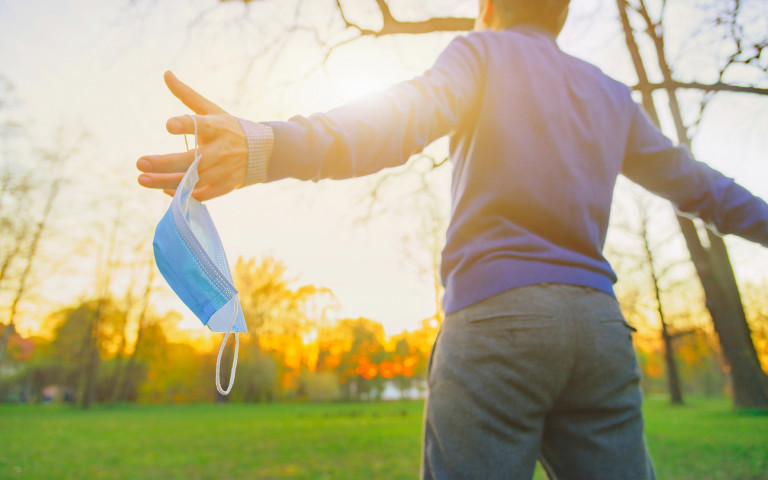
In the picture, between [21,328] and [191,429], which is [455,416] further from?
[21,328]

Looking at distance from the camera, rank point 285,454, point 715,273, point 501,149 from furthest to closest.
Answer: point 285,454 < point 715,273 < point 501,149

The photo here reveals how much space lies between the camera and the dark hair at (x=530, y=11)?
4.05 feet

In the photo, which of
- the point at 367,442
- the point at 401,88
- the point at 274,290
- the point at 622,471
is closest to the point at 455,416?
the point at 622,471

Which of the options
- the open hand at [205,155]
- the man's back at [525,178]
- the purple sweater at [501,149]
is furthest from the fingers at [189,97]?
the man's back at [525,178]

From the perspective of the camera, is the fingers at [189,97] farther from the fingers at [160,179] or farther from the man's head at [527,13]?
the man's head at [527,13]

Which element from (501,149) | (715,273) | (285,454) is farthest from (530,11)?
(285,454)

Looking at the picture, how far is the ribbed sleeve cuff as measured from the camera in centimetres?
74

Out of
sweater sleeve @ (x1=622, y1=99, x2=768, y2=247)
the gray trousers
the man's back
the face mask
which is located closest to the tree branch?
sweater sleeve @ (x1=622, y1=99, x2=768, y2=247)

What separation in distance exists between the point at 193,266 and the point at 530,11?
1.12 m

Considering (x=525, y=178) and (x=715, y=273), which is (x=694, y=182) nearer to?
(x=525, y=178)

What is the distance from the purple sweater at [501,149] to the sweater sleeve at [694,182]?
0.17 metres

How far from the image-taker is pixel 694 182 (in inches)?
53.5

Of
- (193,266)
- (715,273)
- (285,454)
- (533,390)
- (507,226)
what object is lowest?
(285,454)

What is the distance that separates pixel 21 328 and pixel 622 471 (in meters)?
25.4
